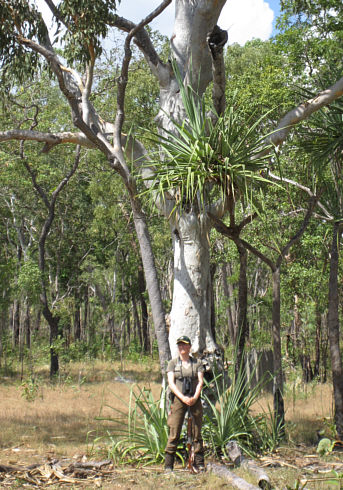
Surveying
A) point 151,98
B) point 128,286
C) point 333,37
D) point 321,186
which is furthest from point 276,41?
point 128,286

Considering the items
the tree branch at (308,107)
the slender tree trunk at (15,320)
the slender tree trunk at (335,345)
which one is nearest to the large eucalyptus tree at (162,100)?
the tree branch at (308,107)

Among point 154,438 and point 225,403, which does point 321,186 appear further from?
point 154,438

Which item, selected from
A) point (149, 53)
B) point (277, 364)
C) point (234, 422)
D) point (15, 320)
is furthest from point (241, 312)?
point (15, 320)

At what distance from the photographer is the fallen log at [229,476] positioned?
481 centimetres

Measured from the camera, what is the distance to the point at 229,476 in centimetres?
521

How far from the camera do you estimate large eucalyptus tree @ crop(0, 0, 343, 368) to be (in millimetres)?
7348

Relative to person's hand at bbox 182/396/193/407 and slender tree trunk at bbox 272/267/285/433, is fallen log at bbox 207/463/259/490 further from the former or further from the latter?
slender tree trunk at bbox 272/267/285/433

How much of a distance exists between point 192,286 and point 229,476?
2793 millimetres

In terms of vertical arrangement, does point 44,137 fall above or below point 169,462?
above

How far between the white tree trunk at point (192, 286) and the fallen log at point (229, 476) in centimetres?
186

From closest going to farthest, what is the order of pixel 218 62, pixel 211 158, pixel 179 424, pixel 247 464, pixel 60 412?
1. pixel 247 464
2. pixel 179 424
3. pixel 211 158
4. pixel 218 62
5. pixel 60 412

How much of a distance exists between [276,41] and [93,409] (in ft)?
35.7

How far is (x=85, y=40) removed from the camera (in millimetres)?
8055

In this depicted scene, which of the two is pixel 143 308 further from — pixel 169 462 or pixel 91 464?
pixel 169 462
